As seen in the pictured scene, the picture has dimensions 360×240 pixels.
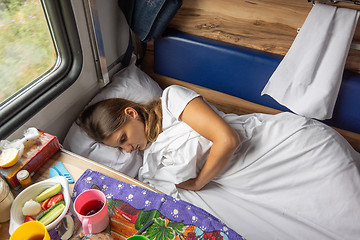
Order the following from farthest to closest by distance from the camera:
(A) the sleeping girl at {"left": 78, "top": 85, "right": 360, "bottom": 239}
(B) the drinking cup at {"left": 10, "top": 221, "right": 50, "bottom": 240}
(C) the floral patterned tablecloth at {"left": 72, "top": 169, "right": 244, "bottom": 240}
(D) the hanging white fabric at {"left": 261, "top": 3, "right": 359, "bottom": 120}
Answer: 1. (D) the hanging white fabric at {"left": 261, "top": 3, "right": 359, "bottom": 120}
2. (A) the sleeping girl at {"left": 78, "top": 85, "right": 360, "bottom": 239}
3. (C) the floral patterned tablecloth at {"left": 72, "top": 169, "right": 244, "bottom": 240}
4. (B) the drinking cup at {"left": 10, "top": 221, "right": 50, "bottom": 240}

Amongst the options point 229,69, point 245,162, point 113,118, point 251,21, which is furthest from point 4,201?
point 251,21

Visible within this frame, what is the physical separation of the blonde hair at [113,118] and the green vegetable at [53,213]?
0.51m

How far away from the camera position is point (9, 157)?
91 centimetres

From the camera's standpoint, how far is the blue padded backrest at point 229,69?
137cm

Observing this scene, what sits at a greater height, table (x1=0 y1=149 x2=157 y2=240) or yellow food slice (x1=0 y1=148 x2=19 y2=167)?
yellow food slice (x1=0 y1=148 x2=19 y2=167)

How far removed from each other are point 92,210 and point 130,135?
52 cm

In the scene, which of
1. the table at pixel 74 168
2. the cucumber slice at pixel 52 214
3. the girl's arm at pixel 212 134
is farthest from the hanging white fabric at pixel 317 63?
the cucumber slice at pixel 52 214

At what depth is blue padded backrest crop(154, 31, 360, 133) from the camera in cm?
137

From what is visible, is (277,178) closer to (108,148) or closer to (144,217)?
(144,217)

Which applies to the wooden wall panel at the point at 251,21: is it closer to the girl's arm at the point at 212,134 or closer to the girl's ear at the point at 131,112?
the girl's arm at the point at 212,134

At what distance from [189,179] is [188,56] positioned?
763 mm

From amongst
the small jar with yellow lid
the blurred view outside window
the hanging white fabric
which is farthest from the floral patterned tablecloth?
the hanging white fabric

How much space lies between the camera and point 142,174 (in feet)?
4.42

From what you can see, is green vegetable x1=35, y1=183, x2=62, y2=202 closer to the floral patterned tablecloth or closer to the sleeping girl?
Result: the floral patterned tablecloth
